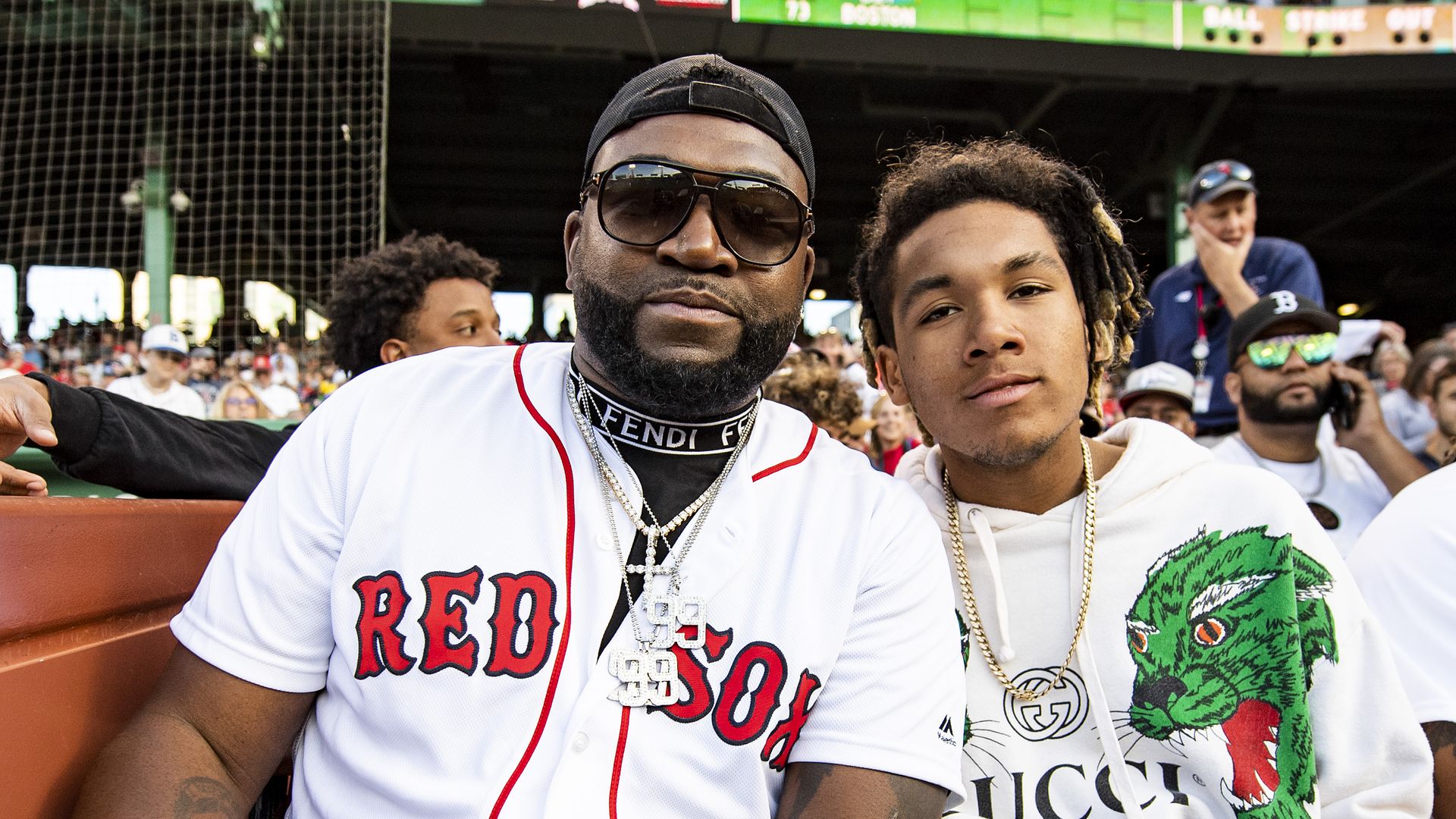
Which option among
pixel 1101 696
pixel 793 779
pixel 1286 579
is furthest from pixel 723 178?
pixel 1286 579

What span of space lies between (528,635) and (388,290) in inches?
97.2

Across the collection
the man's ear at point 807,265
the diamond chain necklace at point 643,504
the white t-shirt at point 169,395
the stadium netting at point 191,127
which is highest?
the stadium netting at point 191,127

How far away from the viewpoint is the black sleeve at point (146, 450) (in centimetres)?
168

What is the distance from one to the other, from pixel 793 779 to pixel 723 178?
934 mm

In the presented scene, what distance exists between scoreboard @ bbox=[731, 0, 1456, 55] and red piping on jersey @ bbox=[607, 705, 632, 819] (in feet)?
32.4

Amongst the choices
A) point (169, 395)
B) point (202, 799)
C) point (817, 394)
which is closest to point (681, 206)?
point (202, 799)

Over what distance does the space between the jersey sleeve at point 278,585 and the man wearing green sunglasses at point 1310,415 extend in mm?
3189

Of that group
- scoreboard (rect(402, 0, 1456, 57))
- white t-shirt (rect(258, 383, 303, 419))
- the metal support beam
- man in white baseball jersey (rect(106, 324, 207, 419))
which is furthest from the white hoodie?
the metal support beam

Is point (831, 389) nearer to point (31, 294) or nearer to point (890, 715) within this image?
point (890, 715)

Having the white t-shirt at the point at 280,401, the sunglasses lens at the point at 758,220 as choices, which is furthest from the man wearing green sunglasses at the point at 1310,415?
the white t-shirt at the point at 280,401

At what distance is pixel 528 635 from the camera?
1389mm

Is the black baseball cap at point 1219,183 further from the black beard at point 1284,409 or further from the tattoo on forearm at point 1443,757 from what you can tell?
the tattoo on forearm at point 1443,757

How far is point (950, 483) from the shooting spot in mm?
1920

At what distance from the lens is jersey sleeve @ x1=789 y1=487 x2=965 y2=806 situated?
54.5 inches
